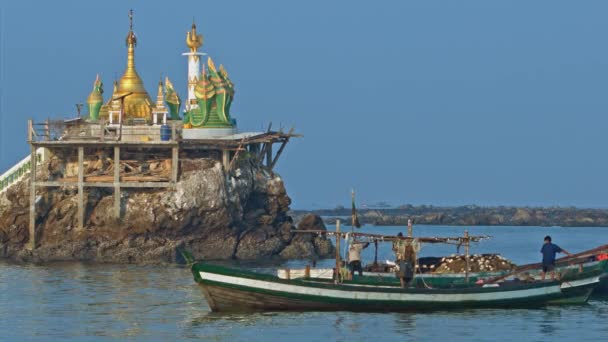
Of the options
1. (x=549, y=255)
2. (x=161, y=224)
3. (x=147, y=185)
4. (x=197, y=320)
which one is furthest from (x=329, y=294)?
(x=147, y=185)

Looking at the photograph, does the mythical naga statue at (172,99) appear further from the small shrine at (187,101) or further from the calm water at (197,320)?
the calm water at (197,320)

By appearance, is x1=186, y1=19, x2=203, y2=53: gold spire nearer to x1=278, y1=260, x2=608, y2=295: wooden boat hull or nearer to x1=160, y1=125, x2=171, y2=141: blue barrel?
x1=160, y1=125, x2=171, y2=141: blue barrel

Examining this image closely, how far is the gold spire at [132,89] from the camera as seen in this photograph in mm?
78812

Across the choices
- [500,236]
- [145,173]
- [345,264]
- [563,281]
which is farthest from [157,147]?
[500,236]

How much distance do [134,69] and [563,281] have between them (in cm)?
3452

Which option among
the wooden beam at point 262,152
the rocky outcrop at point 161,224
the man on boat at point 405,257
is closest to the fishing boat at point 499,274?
the man on boat at point 405,257

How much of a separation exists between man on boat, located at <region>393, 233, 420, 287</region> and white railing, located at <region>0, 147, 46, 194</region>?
88.8ft

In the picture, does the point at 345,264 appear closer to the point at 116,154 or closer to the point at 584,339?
the point at 584,339

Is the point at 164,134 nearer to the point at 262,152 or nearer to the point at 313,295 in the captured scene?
the point at 262,152

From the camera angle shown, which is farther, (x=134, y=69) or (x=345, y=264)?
(x=134, y=69)

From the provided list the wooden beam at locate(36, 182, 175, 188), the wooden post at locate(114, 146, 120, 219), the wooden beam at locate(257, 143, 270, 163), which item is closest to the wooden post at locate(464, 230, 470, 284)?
the wooden beam at locate(36, 182, 175, 188)

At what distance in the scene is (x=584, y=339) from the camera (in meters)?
45.5

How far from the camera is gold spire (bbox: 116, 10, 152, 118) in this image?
7881 centimetres

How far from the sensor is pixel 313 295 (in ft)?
161
